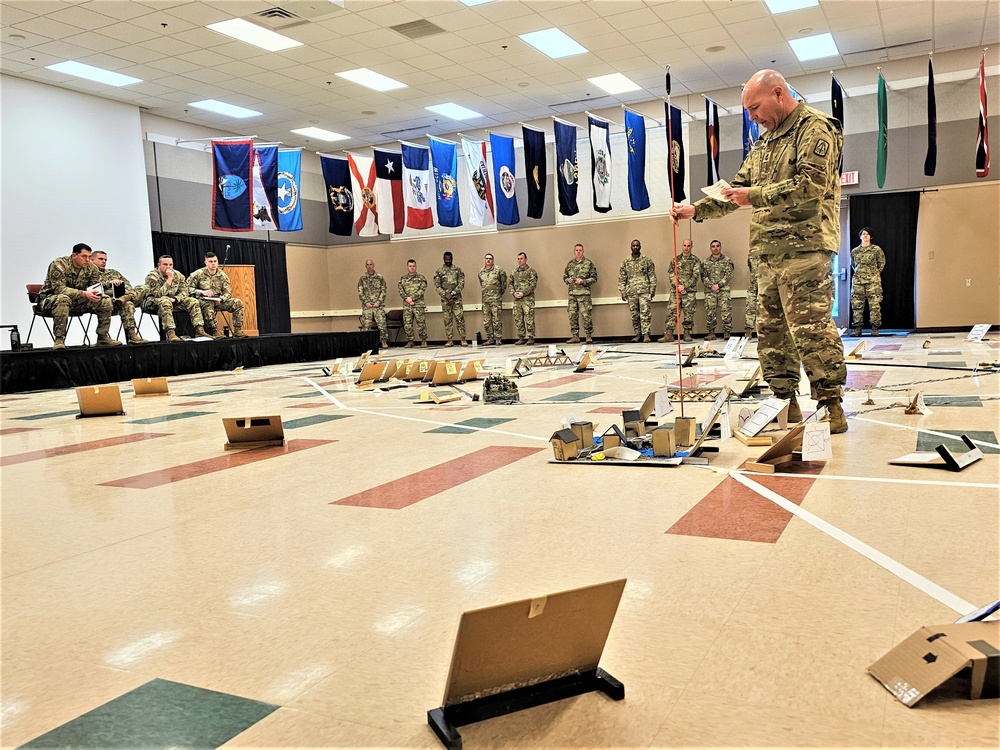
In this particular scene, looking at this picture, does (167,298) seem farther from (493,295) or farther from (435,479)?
(435,479)

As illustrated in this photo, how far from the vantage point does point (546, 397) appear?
19.9ft

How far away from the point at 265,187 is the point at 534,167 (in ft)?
16.6

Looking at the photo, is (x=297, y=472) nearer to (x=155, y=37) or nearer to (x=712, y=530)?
(x=712, y=530)

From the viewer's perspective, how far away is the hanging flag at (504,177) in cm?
1454

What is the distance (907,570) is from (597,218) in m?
15.6

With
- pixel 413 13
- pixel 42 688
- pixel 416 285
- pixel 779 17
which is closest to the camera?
pixel 42 688

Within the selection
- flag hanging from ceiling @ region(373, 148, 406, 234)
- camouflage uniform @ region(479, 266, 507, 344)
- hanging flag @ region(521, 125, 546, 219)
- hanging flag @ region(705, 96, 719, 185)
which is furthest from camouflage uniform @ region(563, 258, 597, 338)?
flag hanging from ceiling @ region(373, 148, 406, 234)

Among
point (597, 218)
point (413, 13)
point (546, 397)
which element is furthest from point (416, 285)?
point (546, 397)

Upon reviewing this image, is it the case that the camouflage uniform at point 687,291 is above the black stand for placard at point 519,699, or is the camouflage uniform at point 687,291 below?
above

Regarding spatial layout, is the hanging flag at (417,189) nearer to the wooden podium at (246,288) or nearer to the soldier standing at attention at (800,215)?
the wooden podium at (246,288)

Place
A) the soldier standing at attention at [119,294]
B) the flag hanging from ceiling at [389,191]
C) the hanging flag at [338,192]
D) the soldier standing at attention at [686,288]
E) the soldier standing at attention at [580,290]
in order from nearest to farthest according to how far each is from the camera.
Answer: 1. the soldier standing at attention at [119,294]
2. the flag hanging from ceiling at [389,191]
3. the soldier standing at attention at [686,288]
4. the hanging flag at [338,192]
5. the soldier standing at attention at [580,290]

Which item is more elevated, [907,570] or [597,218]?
[597,218]

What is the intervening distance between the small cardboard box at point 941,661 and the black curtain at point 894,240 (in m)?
15.3

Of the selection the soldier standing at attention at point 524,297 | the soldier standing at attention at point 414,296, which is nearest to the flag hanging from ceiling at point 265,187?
the soldier standing at attention at point 414,296
